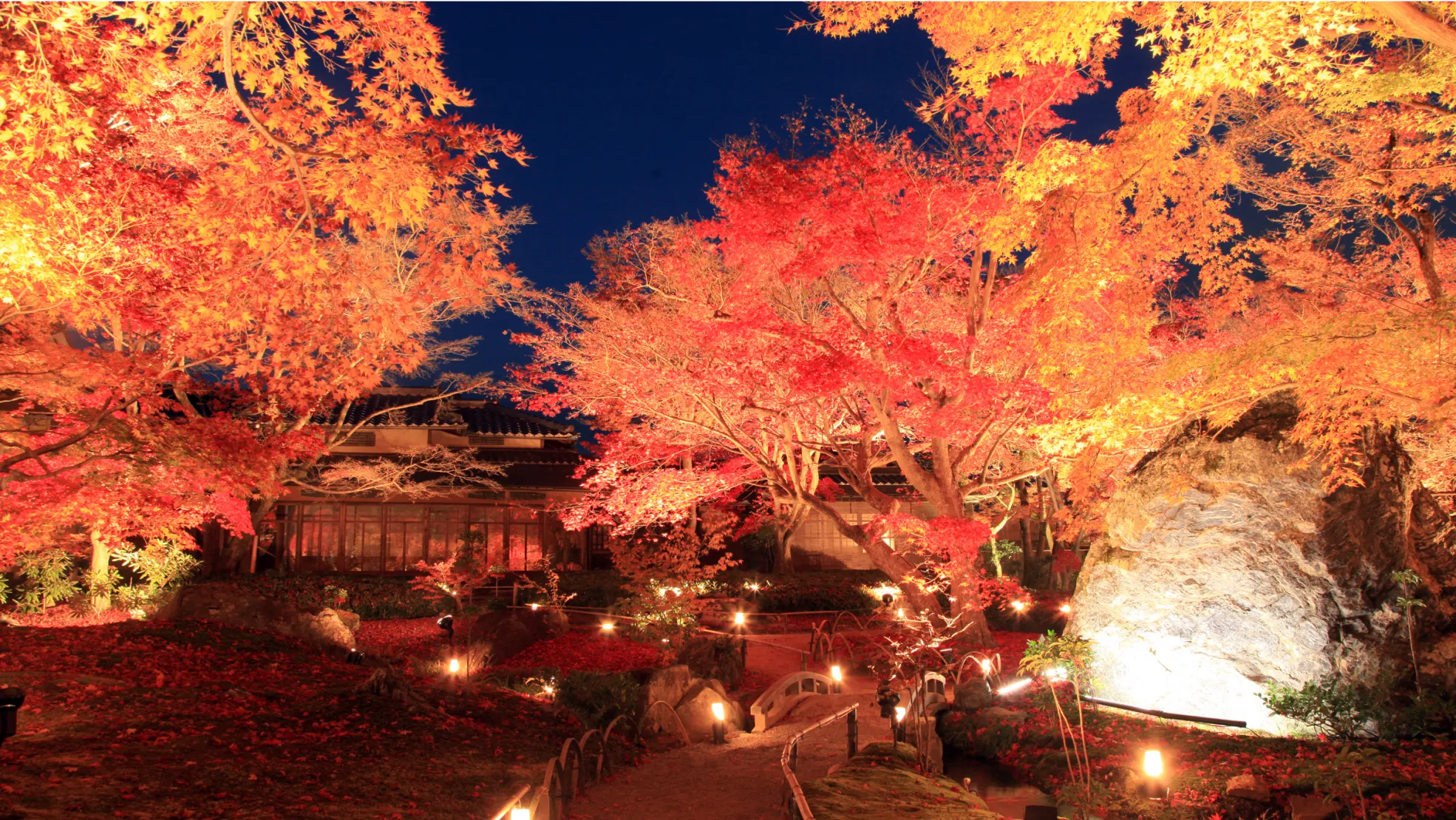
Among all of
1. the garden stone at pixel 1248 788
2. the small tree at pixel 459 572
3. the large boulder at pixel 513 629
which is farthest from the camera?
the small tree at pixel 459 572

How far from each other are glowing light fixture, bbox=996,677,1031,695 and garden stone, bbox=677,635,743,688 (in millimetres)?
4448

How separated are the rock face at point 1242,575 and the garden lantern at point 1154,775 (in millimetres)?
2344

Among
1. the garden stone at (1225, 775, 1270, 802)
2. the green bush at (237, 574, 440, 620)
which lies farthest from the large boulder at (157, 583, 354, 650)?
the garden stone at (1225, 775, 1270, 802)

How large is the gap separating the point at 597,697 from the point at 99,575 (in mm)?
10041

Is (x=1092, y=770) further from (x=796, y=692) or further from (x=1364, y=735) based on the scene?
(x=796, y=692)

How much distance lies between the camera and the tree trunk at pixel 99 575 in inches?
532

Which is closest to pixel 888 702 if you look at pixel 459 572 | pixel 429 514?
pixel 459 572

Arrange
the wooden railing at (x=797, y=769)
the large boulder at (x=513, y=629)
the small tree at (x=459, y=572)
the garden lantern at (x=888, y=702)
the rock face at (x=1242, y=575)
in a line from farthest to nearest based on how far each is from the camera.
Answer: the small tree at (x=459, y=572) < the large boulder at (x=513, y=629) < the rock face at (x=1242, y=575) < the garden lantern at (x=888, y=702) < the wooden railing at (x=797, y=769)

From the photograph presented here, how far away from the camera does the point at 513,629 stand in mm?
A: 15203

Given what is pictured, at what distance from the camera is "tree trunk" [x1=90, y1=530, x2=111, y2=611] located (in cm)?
1352

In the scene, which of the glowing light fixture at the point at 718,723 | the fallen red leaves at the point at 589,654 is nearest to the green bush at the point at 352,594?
the fallen red leaves at the point at 589,654

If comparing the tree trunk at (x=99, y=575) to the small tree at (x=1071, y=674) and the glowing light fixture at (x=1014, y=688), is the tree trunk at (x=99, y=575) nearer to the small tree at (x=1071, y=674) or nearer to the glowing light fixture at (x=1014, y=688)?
the glowing light fixture at (x=1014, y=688)

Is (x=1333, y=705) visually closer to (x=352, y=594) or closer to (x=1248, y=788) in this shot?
(x=1248, y=788)

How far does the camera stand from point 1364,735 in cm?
774
